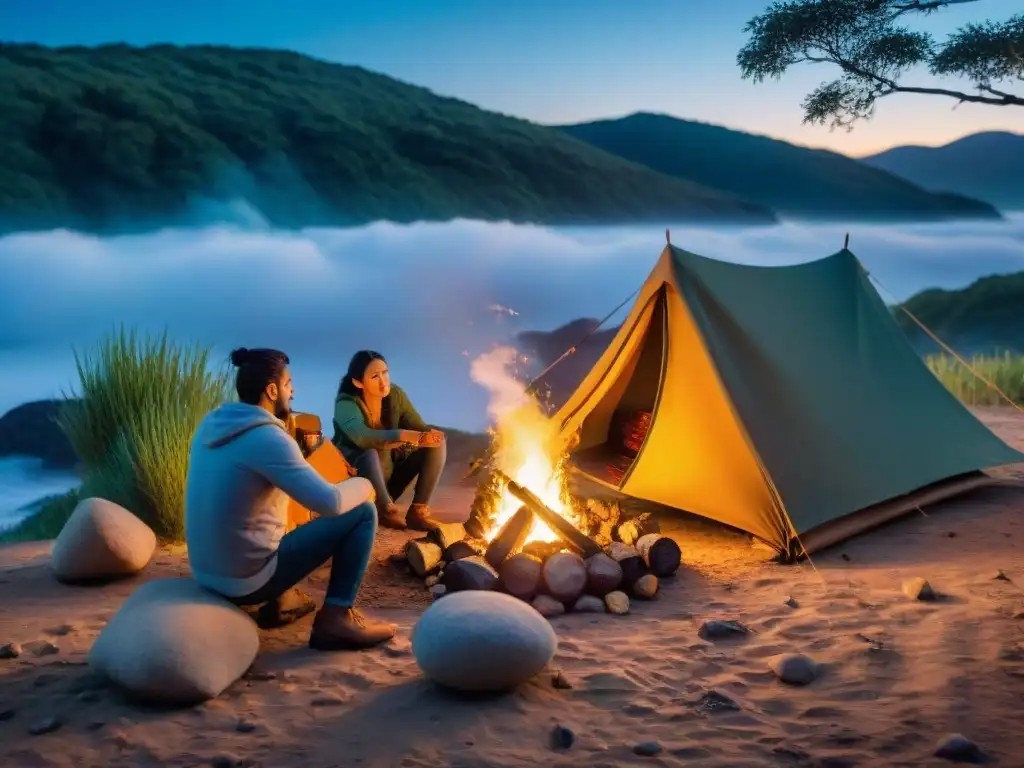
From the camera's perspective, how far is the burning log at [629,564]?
13.7ft

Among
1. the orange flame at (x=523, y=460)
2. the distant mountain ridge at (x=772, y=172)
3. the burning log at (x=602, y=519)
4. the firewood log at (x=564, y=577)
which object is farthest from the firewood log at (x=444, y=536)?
the distant mountain ridge at (x=772, y=172)

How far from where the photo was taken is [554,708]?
2881mm

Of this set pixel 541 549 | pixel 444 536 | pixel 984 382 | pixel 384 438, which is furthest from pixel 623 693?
pixel 984 382

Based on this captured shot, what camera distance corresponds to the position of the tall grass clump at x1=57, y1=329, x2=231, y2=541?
220 inches

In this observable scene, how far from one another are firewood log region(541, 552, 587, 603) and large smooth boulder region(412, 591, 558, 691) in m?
0.97

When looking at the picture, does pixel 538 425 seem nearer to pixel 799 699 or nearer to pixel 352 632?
pixel 352 632

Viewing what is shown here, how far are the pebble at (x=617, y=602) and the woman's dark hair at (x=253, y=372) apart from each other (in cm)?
176

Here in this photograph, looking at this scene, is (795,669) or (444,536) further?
(444,536)

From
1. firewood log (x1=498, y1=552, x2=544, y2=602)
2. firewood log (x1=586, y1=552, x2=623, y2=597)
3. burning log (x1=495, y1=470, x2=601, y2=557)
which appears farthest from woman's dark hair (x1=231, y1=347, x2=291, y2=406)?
firewood log (x1=586, y1=552, x2=623, y2=597)

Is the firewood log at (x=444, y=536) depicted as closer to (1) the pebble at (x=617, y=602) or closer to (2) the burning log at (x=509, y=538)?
(2) the burning log at (x=509, y=538)

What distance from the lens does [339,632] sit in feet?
10.9

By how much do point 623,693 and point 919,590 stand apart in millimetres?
1608

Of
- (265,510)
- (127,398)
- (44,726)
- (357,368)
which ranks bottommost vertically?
(44,726)

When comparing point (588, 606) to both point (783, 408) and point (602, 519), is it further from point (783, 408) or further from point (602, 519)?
point (783, 408)
